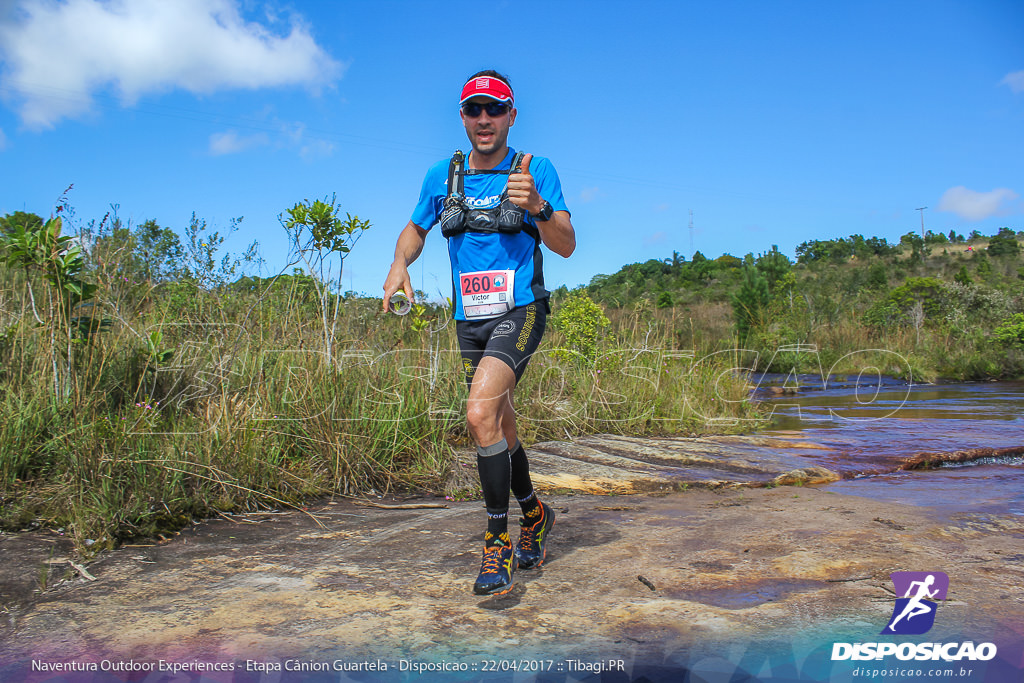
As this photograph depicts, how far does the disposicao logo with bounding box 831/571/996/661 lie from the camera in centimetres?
209

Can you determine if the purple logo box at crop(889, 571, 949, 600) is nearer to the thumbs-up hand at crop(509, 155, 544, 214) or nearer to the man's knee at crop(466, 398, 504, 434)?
the man's knee at crop(466, 398, 504, 434)

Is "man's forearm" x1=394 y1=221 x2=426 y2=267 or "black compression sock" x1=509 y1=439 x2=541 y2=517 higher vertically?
"man's forearm" x1=394 y1=221 x2=426 y2=267

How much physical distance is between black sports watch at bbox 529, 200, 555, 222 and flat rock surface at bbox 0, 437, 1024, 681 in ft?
5.26

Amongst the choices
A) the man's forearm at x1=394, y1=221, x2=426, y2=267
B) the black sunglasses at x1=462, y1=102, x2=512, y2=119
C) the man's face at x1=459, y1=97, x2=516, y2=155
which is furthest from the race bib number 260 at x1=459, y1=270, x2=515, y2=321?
the black sunglasses at x1=462, y1=102, x2=512, y2=119

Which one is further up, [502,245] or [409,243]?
[409,243]

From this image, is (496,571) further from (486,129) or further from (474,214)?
(486,129)

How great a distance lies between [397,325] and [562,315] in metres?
2.14

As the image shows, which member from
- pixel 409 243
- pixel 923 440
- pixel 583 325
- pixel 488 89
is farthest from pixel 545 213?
pixel 923 440

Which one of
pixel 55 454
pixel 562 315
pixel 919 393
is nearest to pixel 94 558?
pixel 55 454

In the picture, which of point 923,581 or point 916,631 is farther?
point 923,581

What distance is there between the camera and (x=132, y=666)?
7.24ft

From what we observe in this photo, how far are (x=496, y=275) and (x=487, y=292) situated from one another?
0.31 feet

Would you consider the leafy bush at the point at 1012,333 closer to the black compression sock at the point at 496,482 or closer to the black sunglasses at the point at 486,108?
the black sunglasses at the point at 486,108

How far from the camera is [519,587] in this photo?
9.44 ft
